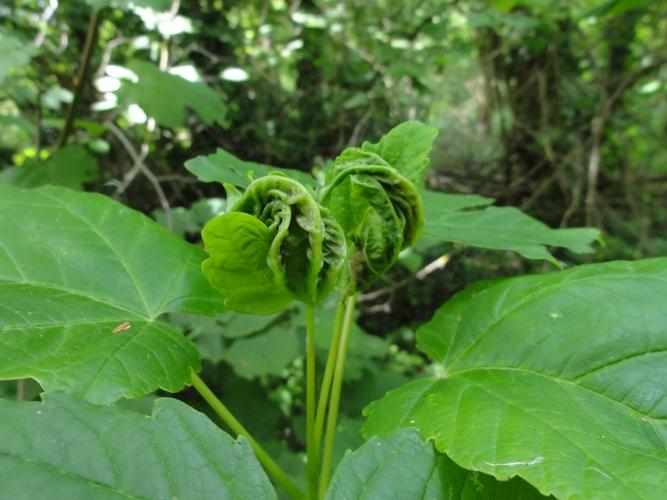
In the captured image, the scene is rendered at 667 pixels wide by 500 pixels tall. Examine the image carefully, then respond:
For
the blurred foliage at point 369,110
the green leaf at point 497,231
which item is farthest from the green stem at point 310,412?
the blurred foliage at point 369,110

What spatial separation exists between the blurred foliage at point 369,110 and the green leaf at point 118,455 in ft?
5.95

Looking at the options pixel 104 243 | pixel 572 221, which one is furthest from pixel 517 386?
pixel 572 221

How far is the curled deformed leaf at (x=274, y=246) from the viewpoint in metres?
0.77

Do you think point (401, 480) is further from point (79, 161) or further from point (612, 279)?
point (79, 161)

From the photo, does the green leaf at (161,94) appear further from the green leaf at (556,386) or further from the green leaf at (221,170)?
the green leaf at (556,386)

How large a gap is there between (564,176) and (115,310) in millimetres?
3632

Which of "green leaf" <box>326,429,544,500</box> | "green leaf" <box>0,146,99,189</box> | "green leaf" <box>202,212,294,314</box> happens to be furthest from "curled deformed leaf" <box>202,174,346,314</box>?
"green leaf" <box>0,146,99,189</box>

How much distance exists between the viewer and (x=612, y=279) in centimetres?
93

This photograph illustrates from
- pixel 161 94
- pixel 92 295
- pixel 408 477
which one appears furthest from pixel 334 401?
pixel 161 94

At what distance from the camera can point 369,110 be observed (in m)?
3.68

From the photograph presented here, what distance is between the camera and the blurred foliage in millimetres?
2951

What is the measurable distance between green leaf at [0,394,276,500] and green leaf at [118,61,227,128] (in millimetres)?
1954

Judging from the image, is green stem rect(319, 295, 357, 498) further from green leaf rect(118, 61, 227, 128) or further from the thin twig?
green leaf rect(118, 61, 227, 128)

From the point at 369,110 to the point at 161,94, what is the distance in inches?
60.2
